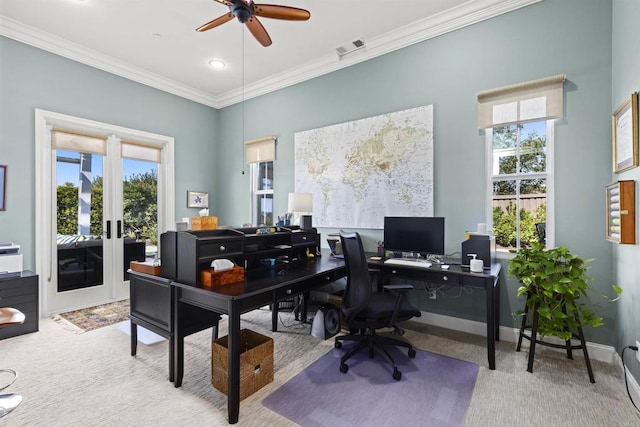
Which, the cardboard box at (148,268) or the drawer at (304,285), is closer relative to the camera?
the drawer at (304,285)

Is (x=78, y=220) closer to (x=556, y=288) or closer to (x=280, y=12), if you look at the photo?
(x=280, y=12)

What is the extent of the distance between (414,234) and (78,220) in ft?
14.3

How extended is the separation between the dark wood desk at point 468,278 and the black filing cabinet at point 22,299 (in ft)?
11.9

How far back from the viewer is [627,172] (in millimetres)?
2199

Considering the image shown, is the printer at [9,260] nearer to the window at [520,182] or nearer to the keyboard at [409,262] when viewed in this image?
the keyboard at [409,262]

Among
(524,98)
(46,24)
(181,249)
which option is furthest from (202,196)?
(524,98)

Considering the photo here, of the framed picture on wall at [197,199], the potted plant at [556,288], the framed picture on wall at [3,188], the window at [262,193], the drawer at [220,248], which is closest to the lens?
the drawer at [220,248]

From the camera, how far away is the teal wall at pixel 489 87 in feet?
8.50

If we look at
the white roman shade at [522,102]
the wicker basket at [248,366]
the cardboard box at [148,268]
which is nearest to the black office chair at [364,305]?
the wicker basket at [248,366]

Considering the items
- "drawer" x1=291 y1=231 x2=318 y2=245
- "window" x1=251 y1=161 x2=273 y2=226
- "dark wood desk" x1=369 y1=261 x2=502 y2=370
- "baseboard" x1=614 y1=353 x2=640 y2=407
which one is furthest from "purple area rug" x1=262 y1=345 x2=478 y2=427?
"window" x1=251 y1=161 x2=273 y2=226

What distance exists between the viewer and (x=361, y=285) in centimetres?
240

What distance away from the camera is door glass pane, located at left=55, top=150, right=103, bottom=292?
390 cm

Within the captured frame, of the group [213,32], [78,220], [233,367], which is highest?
[213,32]

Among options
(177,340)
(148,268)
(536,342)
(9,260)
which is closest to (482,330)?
(536,342)
